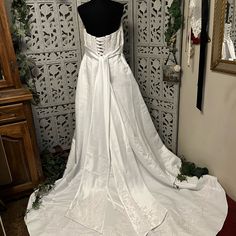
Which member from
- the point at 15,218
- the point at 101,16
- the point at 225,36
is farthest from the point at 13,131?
the point at 225,36

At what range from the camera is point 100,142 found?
5.52ft

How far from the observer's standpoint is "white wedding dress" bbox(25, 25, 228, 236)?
1500mm

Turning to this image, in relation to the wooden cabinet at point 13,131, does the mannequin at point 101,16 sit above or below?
above

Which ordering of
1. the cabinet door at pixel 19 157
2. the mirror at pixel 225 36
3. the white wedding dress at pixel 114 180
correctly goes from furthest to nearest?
the cabinet door at pixel 19 157
the white wedding dress at pixel 114 180
the mirror at pixel 225 36

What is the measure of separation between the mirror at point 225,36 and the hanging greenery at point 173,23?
30cm

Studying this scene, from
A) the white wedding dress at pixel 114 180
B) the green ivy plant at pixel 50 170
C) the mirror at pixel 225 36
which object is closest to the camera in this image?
the mirror at pixel 225 36

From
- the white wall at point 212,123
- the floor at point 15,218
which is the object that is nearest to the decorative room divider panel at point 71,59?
the white wall at point 212,123

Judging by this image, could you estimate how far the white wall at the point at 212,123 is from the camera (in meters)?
1.52

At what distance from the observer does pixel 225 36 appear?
1.41 metres

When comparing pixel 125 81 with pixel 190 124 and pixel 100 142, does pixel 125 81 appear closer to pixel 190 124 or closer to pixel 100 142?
pixel 100 142

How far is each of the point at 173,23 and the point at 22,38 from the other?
1.06 m

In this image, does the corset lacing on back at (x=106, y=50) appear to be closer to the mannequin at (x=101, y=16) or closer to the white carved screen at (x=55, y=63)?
the mannequin at (x=101, y=16)

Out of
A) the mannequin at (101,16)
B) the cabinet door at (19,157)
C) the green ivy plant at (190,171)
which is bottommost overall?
the green ivy plant at (190,171)

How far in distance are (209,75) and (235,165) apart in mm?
589
